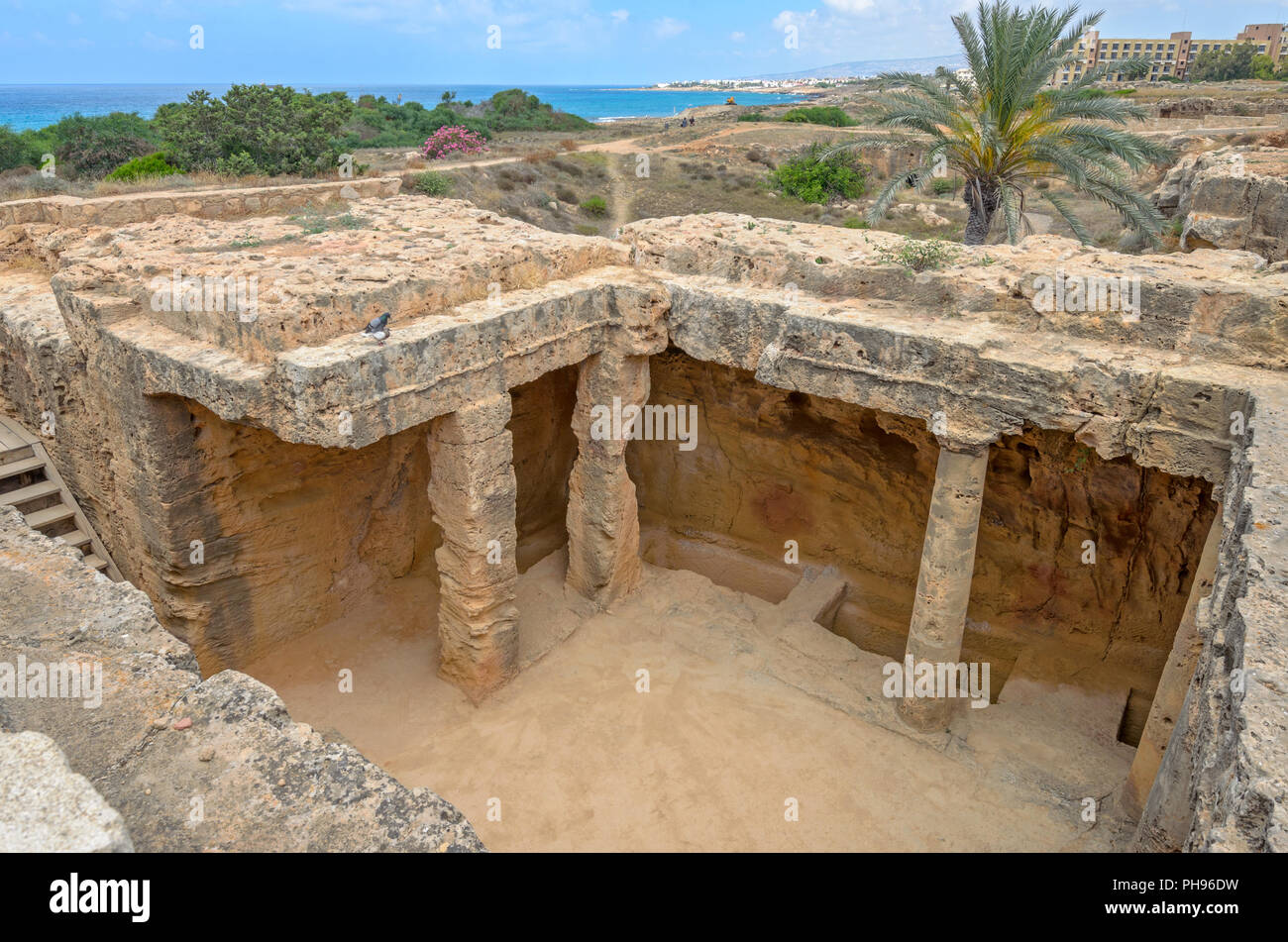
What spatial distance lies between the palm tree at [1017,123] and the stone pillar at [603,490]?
5.19 meters

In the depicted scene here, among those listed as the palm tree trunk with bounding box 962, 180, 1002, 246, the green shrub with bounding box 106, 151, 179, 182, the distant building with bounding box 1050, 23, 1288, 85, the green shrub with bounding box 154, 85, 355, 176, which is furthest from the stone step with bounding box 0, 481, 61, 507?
the distant building with bounding box 1050, 23, 1288, 85

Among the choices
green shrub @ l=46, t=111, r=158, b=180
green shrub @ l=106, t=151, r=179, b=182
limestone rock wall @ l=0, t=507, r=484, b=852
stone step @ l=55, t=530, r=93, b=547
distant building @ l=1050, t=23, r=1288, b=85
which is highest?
distant building @ l=1050, t=23, r=1288, b=85

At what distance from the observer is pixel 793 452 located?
34.3 ft

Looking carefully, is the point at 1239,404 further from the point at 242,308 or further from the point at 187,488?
the point at 187,488

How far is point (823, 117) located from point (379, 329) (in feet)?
140

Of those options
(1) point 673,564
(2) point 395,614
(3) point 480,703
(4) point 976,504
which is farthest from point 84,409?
(4) point 976,504

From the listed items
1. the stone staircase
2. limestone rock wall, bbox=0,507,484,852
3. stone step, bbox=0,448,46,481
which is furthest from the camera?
stone step, bbox=0,448,46,481

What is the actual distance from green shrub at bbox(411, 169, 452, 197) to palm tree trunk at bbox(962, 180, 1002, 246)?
13896mm

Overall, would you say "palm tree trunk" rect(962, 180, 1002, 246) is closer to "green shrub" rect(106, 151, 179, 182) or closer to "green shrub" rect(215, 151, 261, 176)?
"green shrub" rect(215, 151, 261, 176)

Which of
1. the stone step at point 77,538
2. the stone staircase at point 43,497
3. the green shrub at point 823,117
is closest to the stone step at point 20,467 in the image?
the stone staircase at point 43,497

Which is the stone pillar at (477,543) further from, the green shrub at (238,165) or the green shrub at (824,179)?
the green shrub at (824,179)

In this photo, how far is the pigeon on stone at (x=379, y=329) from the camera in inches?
257

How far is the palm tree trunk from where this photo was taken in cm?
1234

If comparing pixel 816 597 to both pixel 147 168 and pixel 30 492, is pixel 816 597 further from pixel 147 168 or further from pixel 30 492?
pixel 147 168
